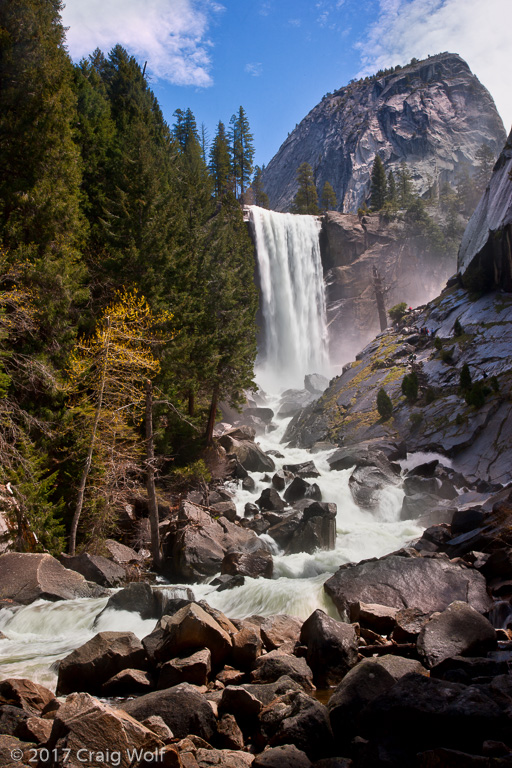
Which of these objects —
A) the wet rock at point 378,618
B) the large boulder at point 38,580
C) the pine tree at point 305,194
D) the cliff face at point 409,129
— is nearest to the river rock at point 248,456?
the large boulder at point 38,580

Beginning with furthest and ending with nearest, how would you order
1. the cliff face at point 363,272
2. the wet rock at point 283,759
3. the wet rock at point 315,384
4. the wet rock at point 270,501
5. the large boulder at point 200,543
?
the cliff face at point 363,272
the wet rock at point 315,384
the wet rock at point 270,501
the large boulder at point 200,543
the wet rock at point 283,759

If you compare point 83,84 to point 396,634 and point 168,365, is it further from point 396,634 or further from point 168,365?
point 396,634

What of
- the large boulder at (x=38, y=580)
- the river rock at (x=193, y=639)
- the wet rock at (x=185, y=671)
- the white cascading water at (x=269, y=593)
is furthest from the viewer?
the large boulder at (x=38, y=580)

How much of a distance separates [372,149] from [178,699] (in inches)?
4555

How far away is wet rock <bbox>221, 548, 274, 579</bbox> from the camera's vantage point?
13142 millimetres

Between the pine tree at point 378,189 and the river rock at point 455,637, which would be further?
the pine tree at point 378,189

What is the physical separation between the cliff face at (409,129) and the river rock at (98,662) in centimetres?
9744

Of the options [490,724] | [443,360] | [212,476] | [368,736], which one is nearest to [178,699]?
[368,736]

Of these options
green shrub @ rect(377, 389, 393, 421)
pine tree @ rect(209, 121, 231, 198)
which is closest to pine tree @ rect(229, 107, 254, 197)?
pine tree @ rect(209, 121, 231, 198)

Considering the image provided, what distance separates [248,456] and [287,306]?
32.2 metres

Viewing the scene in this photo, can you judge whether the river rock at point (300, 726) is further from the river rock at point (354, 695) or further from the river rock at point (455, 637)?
the river rock at point (455, 637)

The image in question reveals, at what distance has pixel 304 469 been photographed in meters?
25.1

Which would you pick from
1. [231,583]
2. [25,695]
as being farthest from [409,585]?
[25,695]

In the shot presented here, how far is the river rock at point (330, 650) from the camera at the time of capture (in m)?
7.20
